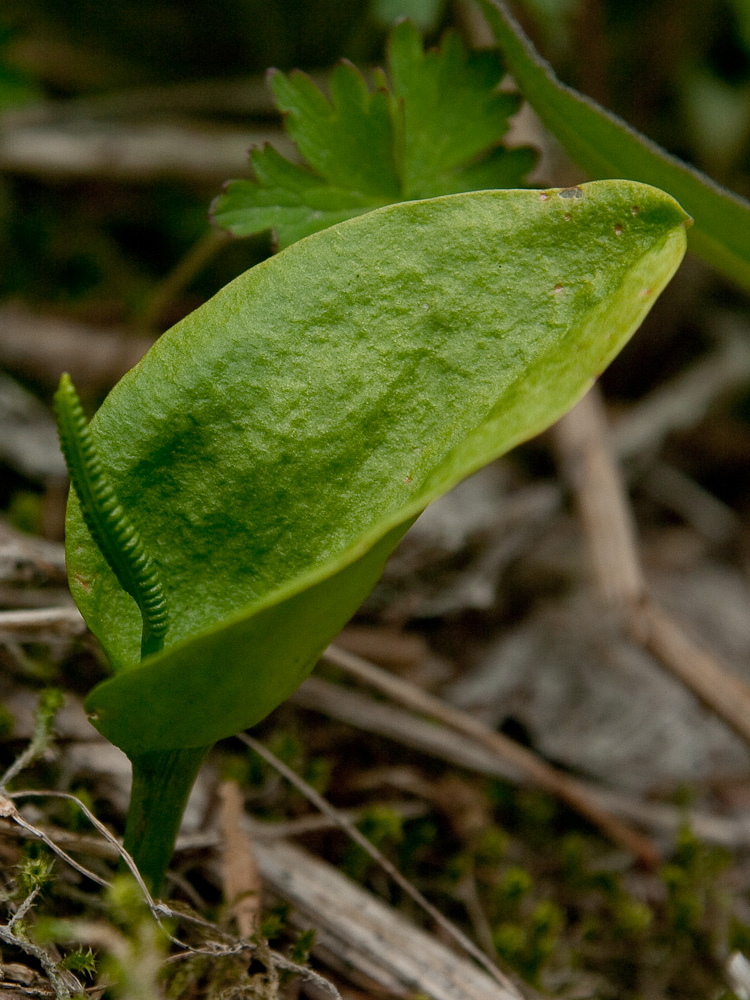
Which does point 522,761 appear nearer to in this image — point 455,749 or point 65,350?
point 455,749

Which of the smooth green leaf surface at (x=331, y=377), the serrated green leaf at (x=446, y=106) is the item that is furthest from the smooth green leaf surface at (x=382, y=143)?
the smooth green leaf surface at (x=331, y=377)

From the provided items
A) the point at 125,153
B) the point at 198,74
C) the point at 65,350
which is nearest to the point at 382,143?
the point at 65,350

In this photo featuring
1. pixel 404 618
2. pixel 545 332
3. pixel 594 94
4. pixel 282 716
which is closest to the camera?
pixel 545 332

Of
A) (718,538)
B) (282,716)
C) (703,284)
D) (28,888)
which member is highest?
(703,284)

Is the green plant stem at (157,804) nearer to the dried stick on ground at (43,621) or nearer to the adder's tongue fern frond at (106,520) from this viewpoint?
the adder's tongue fern frond at (106,520)

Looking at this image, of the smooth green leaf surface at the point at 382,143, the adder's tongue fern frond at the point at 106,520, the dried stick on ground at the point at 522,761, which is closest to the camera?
the adder's tongue fern frond at the point at 106,520

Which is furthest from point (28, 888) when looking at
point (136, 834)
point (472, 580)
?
point (472, 580)

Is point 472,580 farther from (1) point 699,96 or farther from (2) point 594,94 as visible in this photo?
(1) point 699,96
